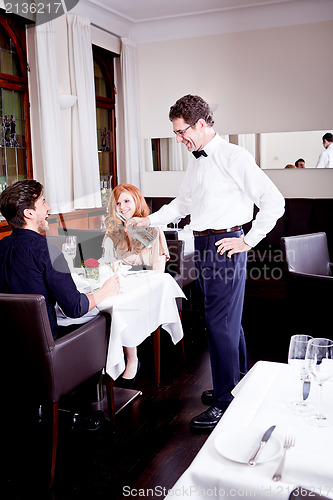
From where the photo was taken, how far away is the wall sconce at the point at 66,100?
5500 mm

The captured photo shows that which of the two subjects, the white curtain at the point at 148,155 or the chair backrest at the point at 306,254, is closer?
the chair backrest at the point at 306,254

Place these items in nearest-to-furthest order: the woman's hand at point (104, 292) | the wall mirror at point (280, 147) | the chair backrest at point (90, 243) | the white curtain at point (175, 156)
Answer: the woman's hand at point (104, 292) → the chair backrest at point (90, 243) → the wall mirror at point (280, 147) → the white curtain at point (175, 156)

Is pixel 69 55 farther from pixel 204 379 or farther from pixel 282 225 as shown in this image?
pixel 204 379

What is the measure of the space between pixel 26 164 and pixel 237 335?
361cm

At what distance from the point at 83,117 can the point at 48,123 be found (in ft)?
2.59

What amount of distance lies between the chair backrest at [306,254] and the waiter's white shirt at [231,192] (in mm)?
905

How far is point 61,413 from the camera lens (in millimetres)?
2824

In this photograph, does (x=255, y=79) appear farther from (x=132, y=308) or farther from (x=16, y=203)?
(x=16, y=203)

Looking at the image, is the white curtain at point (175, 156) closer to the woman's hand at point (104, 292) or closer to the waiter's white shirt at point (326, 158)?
the waiter's white shirt at point (326, 158)

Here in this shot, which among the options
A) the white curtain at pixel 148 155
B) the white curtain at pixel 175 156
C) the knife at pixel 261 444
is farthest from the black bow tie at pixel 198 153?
the white curtain at pixel 148 155

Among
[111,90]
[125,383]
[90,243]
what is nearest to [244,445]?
[125,383]

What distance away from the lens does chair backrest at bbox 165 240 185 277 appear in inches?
146

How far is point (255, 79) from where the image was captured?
21.0ft

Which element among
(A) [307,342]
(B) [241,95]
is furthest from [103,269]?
(B) [241,95]
